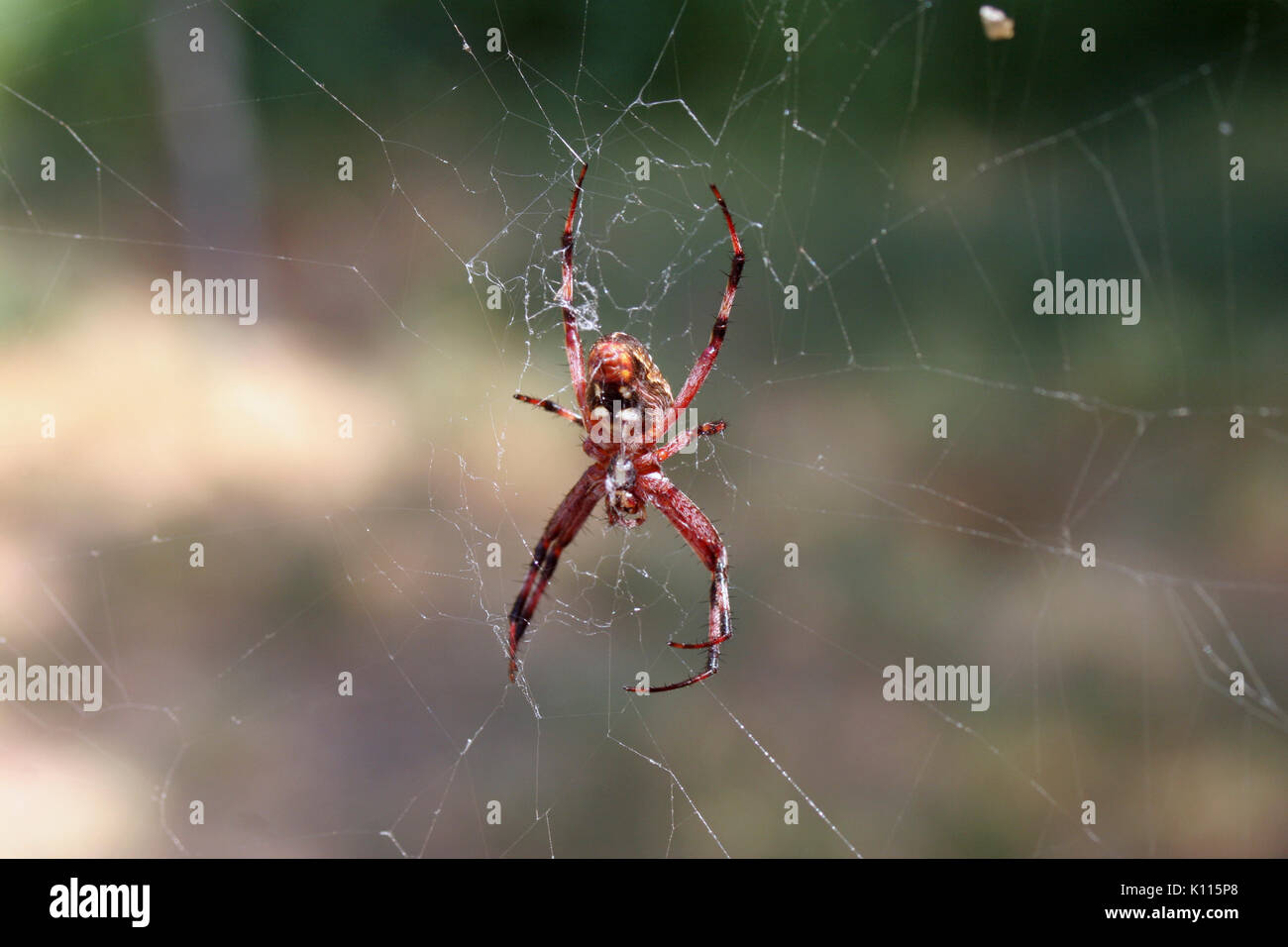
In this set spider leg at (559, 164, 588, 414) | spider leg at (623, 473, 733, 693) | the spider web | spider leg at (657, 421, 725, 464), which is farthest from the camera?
the spider web

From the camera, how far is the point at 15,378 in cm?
740

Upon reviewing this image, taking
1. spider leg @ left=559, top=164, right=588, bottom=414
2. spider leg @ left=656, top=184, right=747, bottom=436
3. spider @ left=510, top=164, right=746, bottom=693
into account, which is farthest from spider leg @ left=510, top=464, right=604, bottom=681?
spider leg @ left=656, top=184, right=747, bottom=436

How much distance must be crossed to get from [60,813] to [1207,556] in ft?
30.8

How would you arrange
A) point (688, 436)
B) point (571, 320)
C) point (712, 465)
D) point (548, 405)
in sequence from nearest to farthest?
point (548, 405), point (571, 320), point (688, 436), point (712, 465)

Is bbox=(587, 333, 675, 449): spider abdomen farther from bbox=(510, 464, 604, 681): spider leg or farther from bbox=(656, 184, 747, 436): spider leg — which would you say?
bbox=(510, 464, 604, 681): spider leg

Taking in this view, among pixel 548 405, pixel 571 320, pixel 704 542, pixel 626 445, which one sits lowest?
pixel 704 542

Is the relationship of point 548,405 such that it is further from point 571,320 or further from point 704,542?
point 704,542

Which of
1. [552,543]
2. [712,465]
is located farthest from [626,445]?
[712,465]

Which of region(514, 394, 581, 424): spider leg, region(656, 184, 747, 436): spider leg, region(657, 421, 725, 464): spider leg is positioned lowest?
region(657, 421, 725, 464): spider leg

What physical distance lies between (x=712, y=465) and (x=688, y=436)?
2804 mm

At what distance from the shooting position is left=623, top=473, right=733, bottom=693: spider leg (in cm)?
367

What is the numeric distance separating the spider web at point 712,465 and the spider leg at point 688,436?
186 centimetres

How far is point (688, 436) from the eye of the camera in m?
3.65

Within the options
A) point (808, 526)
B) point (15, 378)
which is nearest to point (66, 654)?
point (15, 378)
